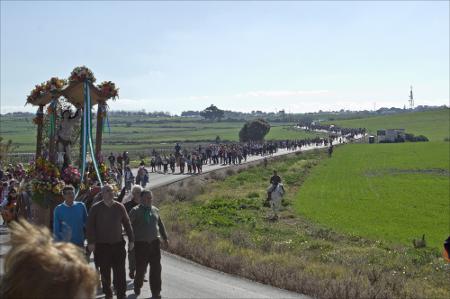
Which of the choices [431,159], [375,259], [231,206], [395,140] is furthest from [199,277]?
[395,140]

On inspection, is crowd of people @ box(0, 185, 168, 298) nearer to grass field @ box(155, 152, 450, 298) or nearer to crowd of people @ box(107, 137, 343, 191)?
grass field @ box(155, 152, 450, 298)

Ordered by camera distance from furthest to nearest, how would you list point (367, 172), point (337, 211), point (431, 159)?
1. point (431, 159)
2. point (367, 172)
3. point (337, 211)

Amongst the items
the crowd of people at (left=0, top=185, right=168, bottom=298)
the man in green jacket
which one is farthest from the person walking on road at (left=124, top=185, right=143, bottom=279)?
the man in green jacket

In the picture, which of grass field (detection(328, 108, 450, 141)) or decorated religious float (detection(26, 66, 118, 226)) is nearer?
decorated religious float (detection(26, 66, 118, 226))

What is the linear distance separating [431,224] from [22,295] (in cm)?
2880

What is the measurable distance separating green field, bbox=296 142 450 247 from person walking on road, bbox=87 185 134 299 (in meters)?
16.1

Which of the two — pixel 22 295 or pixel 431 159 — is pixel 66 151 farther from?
pixel 431 159

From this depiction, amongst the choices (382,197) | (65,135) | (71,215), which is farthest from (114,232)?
(382,197)

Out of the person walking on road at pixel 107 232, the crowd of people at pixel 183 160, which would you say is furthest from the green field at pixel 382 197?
the person walking on road at pixel 107 232

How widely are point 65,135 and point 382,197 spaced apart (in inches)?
1192

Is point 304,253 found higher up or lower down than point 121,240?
lower down

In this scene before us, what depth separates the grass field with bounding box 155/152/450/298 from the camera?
12.3 m

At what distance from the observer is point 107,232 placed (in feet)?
30.9

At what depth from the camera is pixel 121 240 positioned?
959 centimetres
